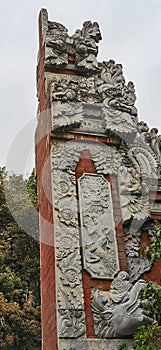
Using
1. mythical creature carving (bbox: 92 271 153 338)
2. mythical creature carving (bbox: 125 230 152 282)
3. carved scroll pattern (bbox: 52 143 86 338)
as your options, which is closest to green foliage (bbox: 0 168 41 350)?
carved scroll pattern (bbox: 52 143 86 338)

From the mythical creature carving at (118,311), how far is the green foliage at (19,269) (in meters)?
10.6

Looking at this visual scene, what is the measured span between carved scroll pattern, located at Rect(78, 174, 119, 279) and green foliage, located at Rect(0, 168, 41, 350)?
10.0 m

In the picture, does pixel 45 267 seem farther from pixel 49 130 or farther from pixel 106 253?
pixel 49 130

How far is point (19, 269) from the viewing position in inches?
688

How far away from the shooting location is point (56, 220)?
608cm

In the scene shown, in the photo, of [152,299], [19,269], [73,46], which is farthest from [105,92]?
[19,269]

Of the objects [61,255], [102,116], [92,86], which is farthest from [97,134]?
[61,255]

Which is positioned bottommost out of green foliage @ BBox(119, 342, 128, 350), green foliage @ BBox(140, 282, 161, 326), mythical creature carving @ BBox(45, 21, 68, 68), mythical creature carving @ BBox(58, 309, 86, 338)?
green foliage @ BBox(119, 342, 128, 350)

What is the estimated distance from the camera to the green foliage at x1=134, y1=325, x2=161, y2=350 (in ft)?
15.0

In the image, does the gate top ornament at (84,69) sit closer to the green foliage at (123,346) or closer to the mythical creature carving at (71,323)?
the mythical creature carving at (71,323)

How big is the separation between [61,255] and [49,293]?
25.2 inches

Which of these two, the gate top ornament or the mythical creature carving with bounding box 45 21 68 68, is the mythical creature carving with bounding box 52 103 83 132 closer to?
the gate top ornament

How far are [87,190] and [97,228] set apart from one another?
23.4 inches

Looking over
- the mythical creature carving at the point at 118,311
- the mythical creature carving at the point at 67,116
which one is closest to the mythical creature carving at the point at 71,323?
the mythical creature carving at the point at 118,311
